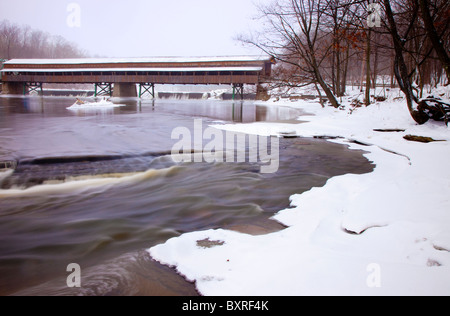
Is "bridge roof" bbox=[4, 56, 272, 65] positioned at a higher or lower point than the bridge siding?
higher

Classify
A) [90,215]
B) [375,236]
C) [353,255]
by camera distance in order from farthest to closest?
[90,215]
[375,236]
[353,255]

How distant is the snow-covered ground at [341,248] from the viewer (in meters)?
2.19

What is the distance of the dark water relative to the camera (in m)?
2.58

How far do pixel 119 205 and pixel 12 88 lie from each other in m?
54.8

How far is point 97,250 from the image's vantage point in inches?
121

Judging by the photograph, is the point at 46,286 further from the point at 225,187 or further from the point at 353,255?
the point at 225,187

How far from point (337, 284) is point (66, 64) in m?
49.3

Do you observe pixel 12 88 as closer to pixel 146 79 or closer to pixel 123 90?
pixel 123 90

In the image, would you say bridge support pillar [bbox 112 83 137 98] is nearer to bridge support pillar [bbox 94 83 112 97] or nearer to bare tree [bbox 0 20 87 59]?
bridge support pillar [bbox 94 83 112 97]

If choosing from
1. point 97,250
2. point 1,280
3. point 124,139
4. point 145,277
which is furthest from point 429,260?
point 124,139

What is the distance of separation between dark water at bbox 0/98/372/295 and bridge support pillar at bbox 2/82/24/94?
48141 mm

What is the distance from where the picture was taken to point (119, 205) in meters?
4.46

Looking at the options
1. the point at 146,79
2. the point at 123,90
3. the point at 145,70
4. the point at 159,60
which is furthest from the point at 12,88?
the point at 159,60

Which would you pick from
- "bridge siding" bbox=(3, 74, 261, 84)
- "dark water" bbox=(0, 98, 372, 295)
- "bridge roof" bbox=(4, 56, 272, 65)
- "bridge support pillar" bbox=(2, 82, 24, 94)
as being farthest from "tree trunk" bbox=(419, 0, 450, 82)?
"bridge support pillar" bbox=(2, 82, 24, 94)
